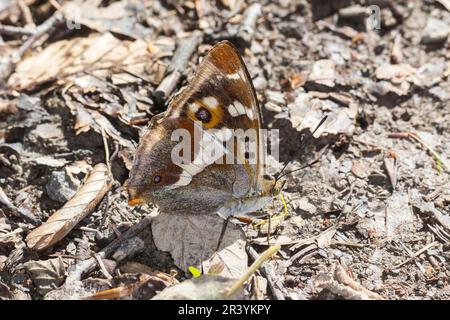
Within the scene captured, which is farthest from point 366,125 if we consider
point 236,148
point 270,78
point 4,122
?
point 4,122

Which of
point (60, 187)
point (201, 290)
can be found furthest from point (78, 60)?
point (201, 290)

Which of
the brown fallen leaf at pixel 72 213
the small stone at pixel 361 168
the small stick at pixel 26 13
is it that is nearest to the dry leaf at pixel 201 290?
the brown fallen leaf at pixel 72 213

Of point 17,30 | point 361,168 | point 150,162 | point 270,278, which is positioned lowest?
point 270,278

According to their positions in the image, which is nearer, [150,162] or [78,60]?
[150,162]

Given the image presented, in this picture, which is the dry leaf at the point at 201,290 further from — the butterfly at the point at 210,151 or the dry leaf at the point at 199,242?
the butterfly at the point at 210,151

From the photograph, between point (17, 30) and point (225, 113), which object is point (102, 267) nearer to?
point (225, 113)

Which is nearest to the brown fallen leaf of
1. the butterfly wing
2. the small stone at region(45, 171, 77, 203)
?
the small stone at region(45, 171, 77, 203)

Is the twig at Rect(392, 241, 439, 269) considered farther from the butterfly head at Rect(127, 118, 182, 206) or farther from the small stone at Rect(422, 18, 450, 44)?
the small stone at Rect(422, 18, 450, 44)

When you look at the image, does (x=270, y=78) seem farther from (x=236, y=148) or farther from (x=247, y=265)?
(x=247, y=265)
